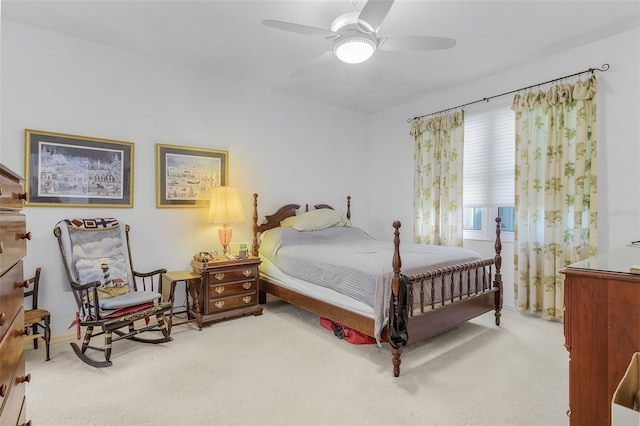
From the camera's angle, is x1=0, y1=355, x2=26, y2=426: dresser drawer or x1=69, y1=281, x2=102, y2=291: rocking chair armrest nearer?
x1=0, y1=355, x2=26, y2=426: dresser drawer

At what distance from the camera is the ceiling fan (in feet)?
7.44

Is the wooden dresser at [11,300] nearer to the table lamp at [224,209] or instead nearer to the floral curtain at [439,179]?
the table lamp at [224,209]

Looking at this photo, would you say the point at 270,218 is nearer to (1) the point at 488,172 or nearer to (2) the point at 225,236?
(2) the point at 225,236

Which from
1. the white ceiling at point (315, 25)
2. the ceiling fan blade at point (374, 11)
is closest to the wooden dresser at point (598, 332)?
the ceiling fan blade at point (374, 11)

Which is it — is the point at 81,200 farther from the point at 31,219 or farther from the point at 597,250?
the point at 597,250

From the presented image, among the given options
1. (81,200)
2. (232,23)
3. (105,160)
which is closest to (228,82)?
(232,23)

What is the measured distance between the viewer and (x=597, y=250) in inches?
125

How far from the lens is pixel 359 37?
2.39 meters

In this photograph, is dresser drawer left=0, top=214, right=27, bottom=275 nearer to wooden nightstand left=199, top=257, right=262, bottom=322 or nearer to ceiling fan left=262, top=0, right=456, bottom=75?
ceiling fan left=262, top=0, right=456, bottom=75

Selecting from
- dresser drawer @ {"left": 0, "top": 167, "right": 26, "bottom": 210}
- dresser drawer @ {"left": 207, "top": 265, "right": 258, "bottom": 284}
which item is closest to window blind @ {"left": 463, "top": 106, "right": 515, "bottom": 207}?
dresser drawer @ {"left": 207, "top": 265, "right": 258, "bottom": 284}

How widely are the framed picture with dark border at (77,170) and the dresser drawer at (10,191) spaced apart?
212 centimetres

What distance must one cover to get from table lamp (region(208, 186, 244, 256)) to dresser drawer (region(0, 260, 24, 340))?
236 cm

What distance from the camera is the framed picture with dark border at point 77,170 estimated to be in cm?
295

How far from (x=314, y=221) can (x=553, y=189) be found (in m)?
2.74
